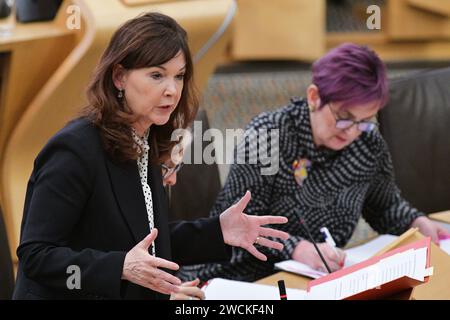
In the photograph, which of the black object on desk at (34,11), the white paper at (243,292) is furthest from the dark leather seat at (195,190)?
the black object on desk at (34,11)

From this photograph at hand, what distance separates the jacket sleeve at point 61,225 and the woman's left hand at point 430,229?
121 centimetres

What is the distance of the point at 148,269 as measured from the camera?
1.51 meters

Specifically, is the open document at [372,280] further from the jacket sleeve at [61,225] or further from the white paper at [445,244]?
the white paper at [445,244]

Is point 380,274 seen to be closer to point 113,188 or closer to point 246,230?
point 246,230

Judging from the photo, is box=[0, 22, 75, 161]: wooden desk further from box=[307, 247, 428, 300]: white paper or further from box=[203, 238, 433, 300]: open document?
box=[307, 247, 428, 300]: white paper

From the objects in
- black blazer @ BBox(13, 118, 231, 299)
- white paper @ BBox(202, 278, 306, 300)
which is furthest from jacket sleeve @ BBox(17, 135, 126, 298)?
white paper @ BBox(202, 278, 306, 300)

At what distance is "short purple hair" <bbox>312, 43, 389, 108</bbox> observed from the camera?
2348 mm

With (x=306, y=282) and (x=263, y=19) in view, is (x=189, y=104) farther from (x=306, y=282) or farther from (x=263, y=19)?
(x=263, y=19)

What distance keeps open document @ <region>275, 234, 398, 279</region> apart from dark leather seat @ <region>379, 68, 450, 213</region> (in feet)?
1.52

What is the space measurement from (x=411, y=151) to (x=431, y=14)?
3.85 meters

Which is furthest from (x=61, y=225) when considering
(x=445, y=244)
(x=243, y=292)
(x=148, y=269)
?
(x=445, y=244)

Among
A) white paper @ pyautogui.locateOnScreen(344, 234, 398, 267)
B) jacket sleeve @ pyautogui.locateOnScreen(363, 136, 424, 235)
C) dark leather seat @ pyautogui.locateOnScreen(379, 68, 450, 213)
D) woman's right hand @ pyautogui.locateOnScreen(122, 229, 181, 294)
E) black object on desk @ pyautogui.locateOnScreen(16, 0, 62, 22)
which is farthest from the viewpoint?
black object on desk @ pyautogui.locateOnScreen(16, 0, 62, 22)

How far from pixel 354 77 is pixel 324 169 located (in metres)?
0.31

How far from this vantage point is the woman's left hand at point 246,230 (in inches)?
70.7
